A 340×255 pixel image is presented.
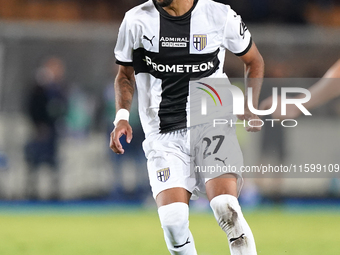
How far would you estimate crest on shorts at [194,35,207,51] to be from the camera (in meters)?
4.43

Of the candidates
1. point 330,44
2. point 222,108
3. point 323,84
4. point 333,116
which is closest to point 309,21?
point 330,44

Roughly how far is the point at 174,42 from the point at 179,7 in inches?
10.4

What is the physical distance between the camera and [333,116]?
1067 cm

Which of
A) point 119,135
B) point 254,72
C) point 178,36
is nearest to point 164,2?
point 178,36

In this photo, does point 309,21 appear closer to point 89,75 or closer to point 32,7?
point 89,75

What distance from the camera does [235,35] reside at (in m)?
4.53

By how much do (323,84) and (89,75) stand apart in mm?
8511

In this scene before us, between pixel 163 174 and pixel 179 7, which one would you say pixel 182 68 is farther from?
pixel 163 174

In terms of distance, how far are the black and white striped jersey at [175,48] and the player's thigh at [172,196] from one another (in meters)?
0.51

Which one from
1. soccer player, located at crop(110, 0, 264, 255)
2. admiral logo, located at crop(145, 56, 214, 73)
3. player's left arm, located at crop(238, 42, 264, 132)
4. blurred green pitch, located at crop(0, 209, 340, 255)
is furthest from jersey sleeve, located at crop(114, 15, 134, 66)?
blurred green pitch, located at crop(0, 209, 340, 255)

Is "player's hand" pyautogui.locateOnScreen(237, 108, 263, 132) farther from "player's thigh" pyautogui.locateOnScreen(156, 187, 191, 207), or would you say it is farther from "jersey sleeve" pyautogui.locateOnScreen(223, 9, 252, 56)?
"player's thigh" pyautogui.locateOnScreen(156, 187, 191, 207)

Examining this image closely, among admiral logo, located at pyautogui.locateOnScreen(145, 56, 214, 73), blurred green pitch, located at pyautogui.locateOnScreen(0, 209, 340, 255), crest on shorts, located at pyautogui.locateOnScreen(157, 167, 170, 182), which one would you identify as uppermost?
admiral logo, located at pyautogui.locateOnScreen(145, 56, 214, 73)

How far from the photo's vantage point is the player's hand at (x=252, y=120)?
Answer: 13.7ft

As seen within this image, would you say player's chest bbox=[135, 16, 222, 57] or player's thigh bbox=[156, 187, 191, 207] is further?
player's chest bbox=[135, 16, 222, 57]
